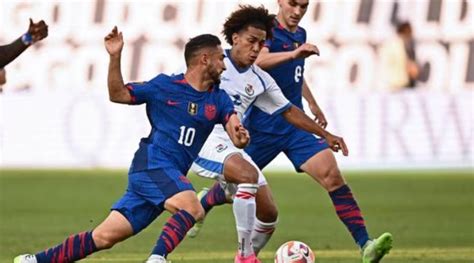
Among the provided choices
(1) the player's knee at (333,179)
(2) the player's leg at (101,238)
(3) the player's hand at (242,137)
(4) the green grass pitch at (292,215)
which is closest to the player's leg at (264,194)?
(4) the green grass pitch at (292,215)

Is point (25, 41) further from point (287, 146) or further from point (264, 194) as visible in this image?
point (287, 146)

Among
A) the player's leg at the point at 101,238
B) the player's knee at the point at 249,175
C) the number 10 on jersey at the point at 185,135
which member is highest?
the number 10 on jersey at the point at 185,135

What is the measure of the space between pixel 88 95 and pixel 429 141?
19.9 ft

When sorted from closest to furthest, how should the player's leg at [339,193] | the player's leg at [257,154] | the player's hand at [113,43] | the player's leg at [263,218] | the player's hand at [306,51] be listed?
the player's hand at [113,43]
the player's hand at [306,51]
the player's leg at [263,218]
the player's leg at [339,193]
the player's leg at [257,154]

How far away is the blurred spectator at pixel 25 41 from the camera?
1080cm

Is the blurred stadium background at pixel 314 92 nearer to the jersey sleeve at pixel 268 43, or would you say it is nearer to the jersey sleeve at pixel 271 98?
the jersey sleeve at pixel 268 43

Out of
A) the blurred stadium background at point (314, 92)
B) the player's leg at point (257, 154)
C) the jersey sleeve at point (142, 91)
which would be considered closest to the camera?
the jersey sleeve at point (142, 91)

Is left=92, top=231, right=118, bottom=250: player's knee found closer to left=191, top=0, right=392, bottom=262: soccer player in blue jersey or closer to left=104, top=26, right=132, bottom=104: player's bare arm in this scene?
left=104, top=26, right=132, bottom=104: player's bare arm

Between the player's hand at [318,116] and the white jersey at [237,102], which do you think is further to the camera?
the player's hand at [318,116]

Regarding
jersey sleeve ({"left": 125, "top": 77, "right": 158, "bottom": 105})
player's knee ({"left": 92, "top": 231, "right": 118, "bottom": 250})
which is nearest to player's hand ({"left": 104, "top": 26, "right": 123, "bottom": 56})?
jersey sleeve ({"left": 125, "top": 77, "right": 158, "bottom": 105})

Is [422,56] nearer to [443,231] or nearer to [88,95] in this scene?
[88,95]

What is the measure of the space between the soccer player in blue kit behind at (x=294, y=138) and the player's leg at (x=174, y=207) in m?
1.90

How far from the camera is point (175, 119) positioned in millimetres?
10812

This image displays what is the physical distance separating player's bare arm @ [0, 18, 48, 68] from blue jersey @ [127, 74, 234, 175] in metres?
0.76
